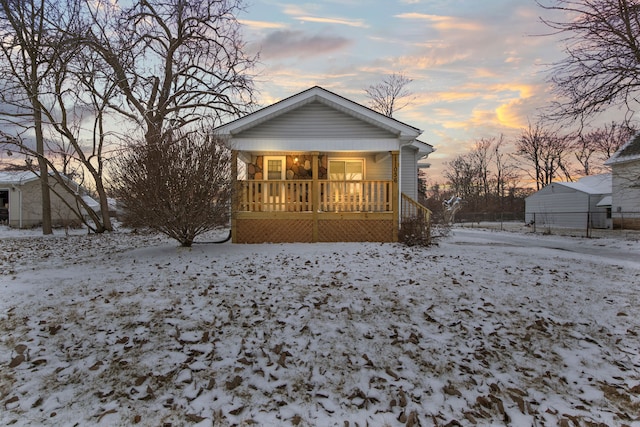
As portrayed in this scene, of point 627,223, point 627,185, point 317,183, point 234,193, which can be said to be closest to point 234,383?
point 234,193

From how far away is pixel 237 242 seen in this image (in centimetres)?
971

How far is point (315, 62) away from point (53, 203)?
21253 mm

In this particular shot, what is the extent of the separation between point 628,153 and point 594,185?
7.95 meters

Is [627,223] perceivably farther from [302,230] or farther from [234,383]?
[234,383]

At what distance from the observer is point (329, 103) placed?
33.3 ft

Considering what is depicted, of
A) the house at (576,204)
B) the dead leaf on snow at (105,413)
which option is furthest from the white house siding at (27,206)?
the house at (576,204)

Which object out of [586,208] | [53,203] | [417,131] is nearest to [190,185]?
[417,131]

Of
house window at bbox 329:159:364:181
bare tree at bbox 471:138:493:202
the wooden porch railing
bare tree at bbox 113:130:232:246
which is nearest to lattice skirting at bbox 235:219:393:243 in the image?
the wooden porch railing

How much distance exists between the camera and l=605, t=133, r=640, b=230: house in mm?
18172

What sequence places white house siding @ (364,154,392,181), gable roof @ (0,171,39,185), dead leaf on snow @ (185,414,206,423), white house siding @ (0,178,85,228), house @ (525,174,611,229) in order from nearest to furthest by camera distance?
dead leaf on snow @ (185,414,206,423) < white house siding @ (364,154,392,181) < gable roof @ (0,171,39,185) < white house siding @ (0,178,85,228) < house @ (525,174,611,229)

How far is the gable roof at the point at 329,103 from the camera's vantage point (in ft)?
32.3

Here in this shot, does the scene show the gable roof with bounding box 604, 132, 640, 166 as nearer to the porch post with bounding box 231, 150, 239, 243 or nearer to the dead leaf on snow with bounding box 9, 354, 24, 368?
the porch post with bounding box 231, 150, 239, 243

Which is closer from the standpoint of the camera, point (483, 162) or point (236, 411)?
point (236, 411)

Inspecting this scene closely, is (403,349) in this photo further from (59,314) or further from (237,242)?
(237,242)
